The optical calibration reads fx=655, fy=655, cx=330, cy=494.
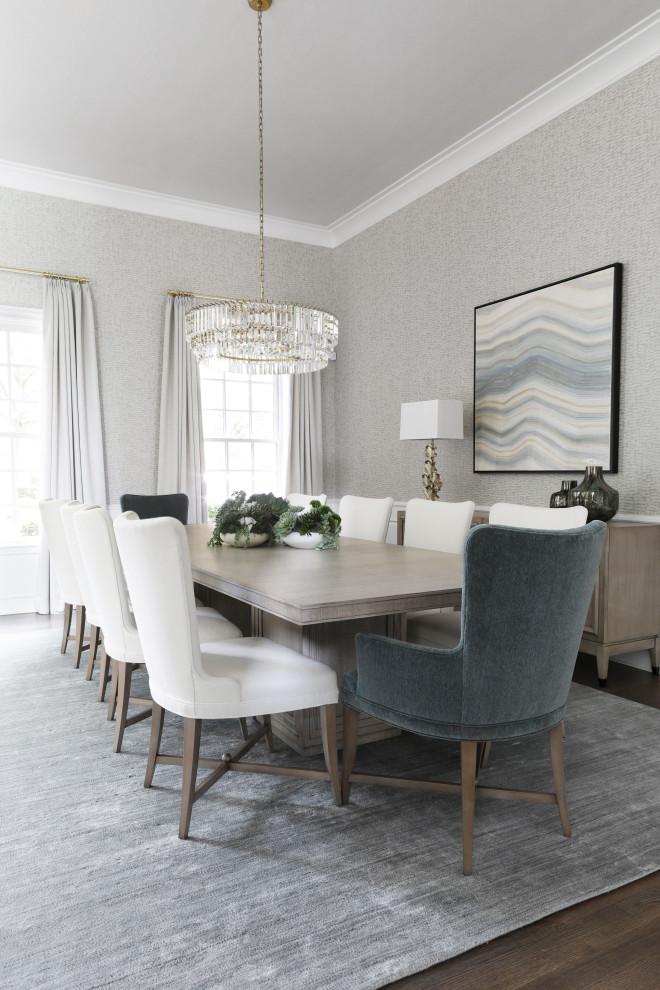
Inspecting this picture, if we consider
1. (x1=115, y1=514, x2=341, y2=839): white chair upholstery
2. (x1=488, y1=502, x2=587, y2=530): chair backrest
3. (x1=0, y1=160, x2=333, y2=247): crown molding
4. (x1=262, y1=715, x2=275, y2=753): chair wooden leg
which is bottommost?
(x1=262, y1=715, x2=275, y2=753): chair wooden leg

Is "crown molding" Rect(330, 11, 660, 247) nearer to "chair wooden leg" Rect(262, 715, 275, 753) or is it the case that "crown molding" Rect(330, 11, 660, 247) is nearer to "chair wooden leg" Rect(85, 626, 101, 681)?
"chair wooden leg" Rect(262, 715, 275, 753)

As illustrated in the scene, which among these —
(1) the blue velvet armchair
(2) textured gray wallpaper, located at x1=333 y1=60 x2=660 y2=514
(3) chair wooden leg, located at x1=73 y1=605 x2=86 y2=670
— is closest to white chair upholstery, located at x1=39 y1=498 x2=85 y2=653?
(3) chair wooden leg, located at x1=73 y1=605 x2=86 y2=670

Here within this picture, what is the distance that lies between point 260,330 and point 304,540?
1.16 metres

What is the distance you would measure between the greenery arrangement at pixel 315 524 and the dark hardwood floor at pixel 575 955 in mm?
1724

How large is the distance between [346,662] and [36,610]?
3.48 metres

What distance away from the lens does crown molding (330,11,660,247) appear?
11.4 ft

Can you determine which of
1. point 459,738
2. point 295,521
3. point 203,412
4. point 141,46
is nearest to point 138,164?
point 141,46

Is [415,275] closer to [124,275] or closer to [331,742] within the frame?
[124,275]

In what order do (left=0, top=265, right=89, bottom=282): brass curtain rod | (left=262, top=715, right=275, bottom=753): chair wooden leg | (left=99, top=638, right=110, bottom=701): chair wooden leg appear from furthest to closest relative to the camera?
1. (left=0, top=265, right=89, bottom=282): brass curtain rod
2. (left=99, top=638, right=110, bottom=701): chair wooden leg
3. (left=262, top=715, right=275, bottom=753): chair wooden leg

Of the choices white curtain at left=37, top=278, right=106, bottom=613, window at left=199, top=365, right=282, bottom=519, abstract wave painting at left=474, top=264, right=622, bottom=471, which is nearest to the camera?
abstract wave painting at left=474, top=264, right=622, bottom=471

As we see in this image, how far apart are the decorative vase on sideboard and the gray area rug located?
119cm

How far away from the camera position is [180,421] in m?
5.54

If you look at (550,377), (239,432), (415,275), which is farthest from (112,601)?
(415,275)

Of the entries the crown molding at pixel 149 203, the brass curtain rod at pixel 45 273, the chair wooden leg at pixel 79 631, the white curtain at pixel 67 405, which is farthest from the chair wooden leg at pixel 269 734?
the crown molding at pixel 149 203
